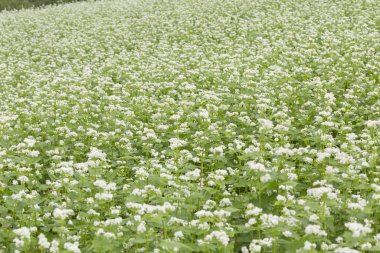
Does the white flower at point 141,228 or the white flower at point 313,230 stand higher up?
the white flower at point 313,230

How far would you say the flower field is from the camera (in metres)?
4.94

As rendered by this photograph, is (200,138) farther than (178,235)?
Yes

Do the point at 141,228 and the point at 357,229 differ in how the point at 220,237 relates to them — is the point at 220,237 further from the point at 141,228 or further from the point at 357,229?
the point at 357,229

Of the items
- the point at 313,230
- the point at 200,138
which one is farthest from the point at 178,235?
the point at 200,138

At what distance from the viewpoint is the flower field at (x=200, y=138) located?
4941 mm

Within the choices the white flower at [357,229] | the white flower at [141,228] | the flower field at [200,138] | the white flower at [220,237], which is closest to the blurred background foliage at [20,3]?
the flower field at [200,138]

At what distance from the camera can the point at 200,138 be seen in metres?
7.54

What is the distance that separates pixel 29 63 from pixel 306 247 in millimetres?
13223

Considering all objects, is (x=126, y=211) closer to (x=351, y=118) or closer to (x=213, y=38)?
(x=351, y=118)

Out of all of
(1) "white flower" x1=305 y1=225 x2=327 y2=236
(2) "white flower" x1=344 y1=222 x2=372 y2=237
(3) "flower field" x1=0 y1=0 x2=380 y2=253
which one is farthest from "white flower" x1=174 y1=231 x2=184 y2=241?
(2) "white flower" x1=344 y1=222 x2=372 y2=237

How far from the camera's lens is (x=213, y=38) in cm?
1706

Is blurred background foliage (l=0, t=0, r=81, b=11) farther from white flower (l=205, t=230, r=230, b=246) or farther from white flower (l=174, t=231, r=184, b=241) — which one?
white flower (l=205, t=230, r=230, b=246)

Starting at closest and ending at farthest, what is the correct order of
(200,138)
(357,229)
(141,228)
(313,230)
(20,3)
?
(357,229) < (313,230) < (141,228) < (200,138) < (20,3)

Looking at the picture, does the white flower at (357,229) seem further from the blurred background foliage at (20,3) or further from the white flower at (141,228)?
the blurred background foliage at (20,3)
